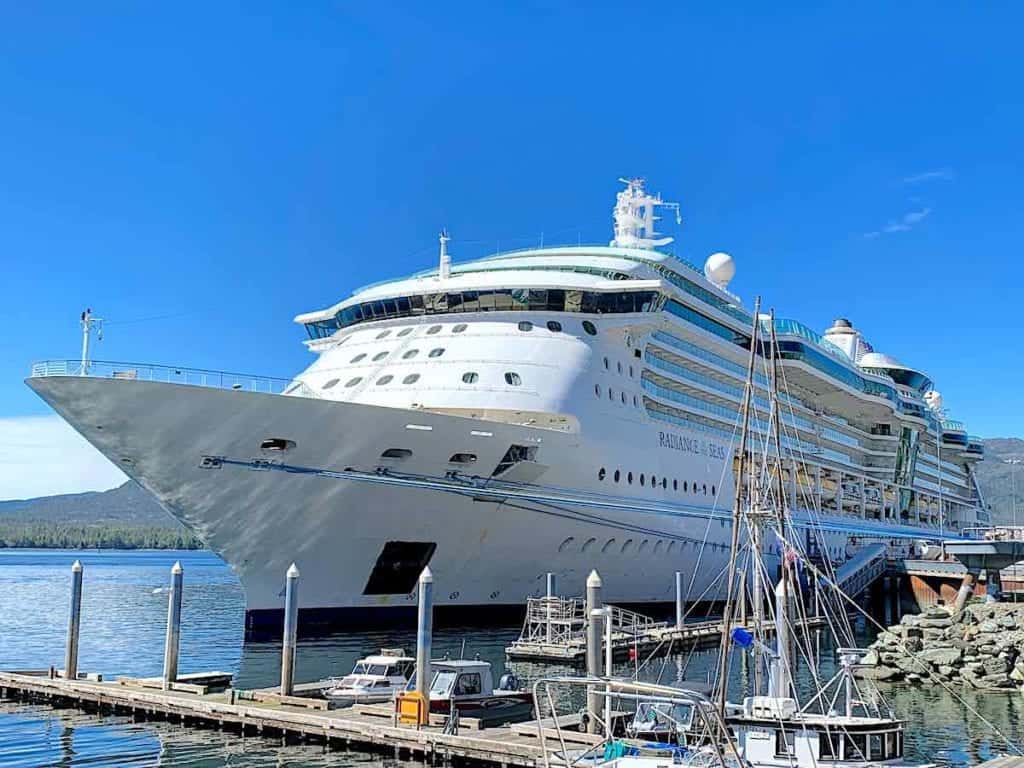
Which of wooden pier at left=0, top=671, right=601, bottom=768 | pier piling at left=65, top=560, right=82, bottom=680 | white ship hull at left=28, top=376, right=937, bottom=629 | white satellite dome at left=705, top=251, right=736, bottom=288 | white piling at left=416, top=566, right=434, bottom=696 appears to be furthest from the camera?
white satellite dome at left=705, top=251, right=736, bottom=288

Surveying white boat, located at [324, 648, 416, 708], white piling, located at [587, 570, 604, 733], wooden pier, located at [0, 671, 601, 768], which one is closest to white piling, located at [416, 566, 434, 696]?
wooden pier, located at [0, 671, 601, 768]

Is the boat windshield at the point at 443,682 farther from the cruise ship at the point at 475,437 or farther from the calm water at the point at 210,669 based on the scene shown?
the cruise ship at the point at 475,437

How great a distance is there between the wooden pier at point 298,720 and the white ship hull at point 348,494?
14.9 ft

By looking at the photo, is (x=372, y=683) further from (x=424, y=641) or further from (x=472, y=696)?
(x=424, y=641)

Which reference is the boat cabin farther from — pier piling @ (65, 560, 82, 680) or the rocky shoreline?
pier piling @ (65, 560, 82, 680)

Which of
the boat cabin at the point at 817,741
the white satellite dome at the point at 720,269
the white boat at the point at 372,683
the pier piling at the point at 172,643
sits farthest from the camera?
the white satellite dome at the point at 720,269

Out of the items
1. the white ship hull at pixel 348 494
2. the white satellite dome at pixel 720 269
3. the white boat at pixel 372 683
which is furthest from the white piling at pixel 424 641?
the white satellite dome at pixel 720 269

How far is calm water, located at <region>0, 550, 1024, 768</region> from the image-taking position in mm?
15617

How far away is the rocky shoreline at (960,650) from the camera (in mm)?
24359

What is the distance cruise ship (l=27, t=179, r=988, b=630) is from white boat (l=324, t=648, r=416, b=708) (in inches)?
197

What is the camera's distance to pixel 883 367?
5762cm

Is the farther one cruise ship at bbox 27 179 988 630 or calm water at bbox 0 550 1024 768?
cruise ship at bbox 27 179 988 630

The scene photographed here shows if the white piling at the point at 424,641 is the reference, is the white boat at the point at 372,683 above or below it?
below

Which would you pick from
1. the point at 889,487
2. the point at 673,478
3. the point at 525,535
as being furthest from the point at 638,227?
the point at 889,487
